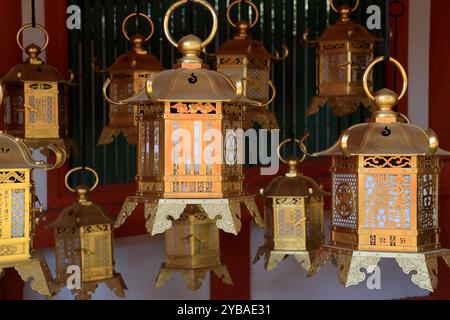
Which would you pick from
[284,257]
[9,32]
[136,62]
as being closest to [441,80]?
[284,257]

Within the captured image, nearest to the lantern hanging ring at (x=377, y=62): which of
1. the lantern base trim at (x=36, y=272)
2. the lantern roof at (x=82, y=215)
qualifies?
the lantern base trim at (x=36, y=272)

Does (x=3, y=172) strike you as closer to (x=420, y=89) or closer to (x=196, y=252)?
(x=196, y=252)

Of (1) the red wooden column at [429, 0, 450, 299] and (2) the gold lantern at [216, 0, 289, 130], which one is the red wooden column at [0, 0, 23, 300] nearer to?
(2) the gold lantern at [216, 0, 289, 130]

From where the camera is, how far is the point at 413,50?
4684 millimetres

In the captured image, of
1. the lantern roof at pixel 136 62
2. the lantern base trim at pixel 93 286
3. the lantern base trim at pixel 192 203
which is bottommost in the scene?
the lantern base trim at pixel 93 286

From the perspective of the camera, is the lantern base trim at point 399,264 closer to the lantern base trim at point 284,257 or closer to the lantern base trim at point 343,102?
the lantern base trim at point 284,257

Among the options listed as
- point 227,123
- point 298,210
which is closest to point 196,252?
point 298,210

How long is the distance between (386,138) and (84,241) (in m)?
1.21

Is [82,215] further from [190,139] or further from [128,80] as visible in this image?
[190,139]

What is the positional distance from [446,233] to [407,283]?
453 millimetres

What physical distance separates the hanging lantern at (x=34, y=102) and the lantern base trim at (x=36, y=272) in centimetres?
76

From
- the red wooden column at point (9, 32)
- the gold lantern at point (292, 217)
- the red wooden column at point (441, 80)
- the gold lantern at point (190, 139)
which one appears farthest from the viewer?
the red wooden column at point (441, 80)

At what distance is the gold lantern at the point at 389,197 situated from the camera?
222 cm

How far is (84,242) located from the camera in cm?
295
